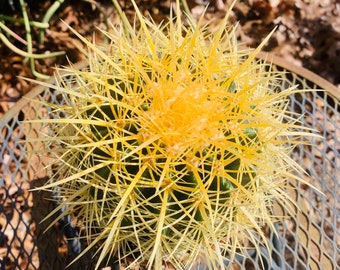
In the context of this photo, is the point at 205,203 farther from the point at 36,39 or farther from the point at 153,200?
the point at 36,39

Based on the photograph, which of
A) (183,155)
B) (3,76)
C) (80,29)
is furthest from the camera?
(80,29)

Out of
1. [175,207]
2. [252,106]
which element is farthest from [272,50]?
[175,207]

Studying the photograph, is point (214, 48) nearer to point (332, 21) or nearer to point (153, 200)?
point (153, 200)

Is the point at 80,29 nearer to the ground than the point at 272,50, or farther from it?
farther from it

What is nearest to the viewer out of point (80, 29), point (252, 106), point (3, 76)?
point (252, 106)

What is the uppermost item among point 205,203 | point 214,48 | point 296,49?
point 214,48

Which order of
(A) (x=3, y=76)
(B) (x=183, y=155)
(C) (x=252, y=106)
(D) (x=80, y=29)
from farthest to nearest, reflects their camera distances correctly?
(D) (x=80, y=29) → (A) (x=3, y=76) → (C) (x=252, y=106) → (B) (x=183, y=155)

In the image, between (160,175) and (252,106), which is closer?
(160,175)

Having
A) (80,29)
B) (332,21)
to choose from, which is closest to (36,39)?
(80,29)

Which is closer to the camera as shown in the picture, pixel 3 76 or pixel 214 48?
pixel 214 48
